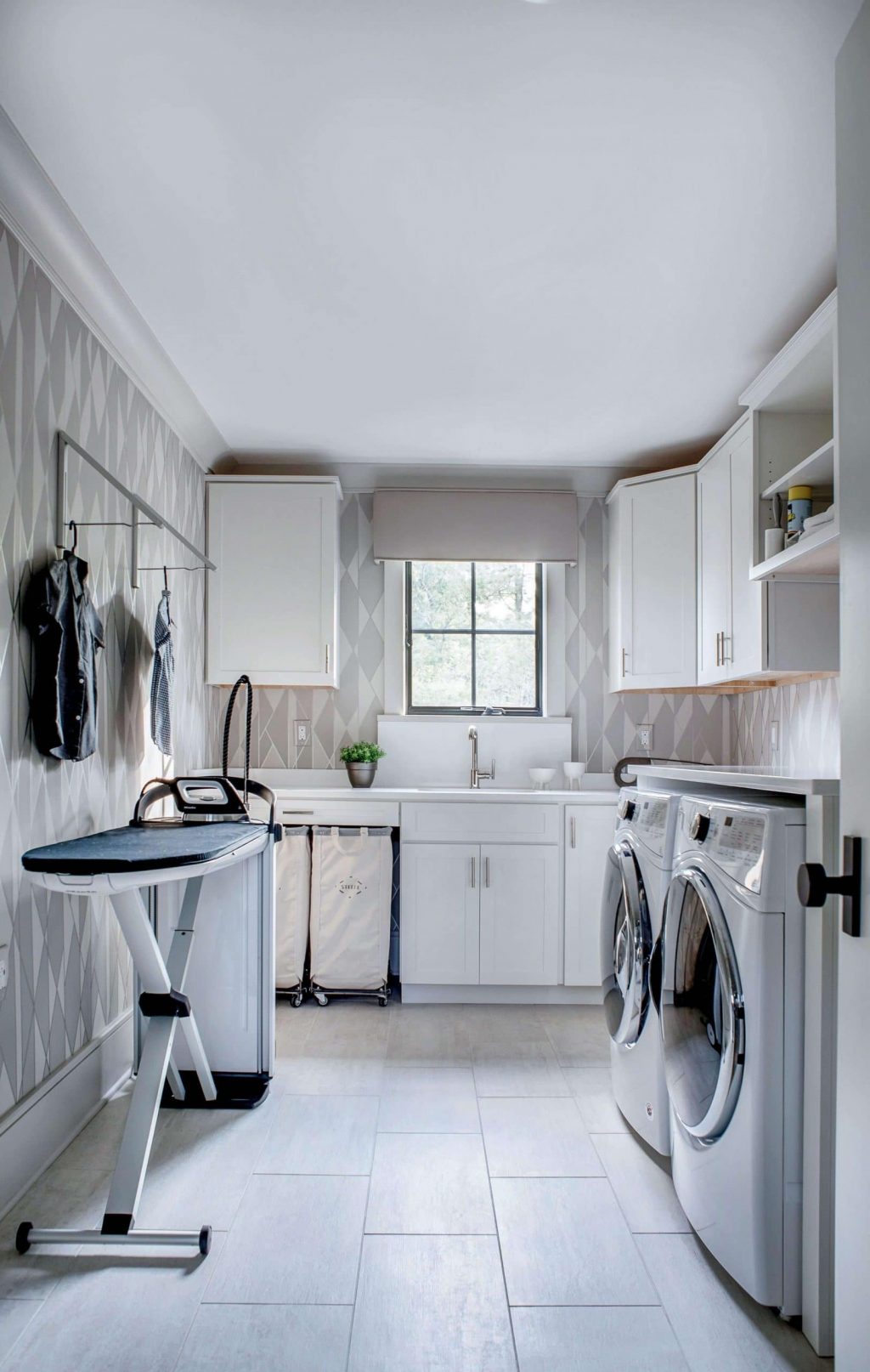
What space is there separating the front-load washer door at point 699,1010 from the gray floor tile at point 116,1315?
3.61ft

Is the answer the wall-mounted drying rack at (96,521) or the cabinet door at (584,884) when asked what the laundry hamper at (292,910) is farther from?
the wall-mounted drying rack at (96,521)

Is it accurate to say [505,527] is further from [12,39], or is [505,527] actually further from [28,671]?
[12,39]

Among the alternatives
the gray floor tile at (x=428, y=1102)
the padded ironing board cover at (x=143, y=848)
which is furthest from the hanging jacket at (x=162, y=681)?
the gray floor tile at (x=428, y=1102)

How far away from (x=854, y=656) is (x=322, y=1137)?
2.11m

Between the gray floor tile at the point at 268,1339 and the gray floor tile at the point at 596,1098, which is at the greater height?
the gray floor tile at the point at 268,1339

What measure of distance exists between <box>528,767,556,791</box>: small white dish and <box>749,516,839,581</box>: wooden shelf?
4.51 ft

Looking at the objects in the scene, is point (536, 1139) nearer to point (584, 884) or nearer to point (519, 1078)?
point (519, 1078)

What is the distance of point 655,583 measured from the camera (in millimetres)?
3838

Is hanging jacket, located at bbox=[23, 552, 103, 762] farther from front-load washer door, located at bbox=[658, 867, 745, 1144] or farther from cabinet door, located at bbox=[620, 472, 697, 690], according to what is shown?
cabinet door, located at bbox=[620, 472, 697, 690]

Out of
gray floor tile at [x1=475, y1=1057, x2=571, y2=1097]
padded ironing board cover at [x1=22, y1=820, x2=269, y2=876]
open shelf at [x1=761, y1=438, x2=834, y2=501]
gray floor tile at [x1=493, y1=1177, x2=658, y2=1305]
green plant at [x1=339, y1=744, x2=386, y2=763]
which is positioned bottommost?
gray floor tile at [x1=475, y1=1057, x2=571, y2=1097]

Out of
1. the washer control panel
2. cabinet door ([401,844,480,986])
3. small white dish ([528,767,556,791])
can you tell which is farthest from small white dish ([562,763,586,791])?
the washer control panel

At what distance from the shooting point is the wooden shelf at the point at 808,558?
89.7 inches

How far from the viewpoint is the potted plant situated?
13.0 ft

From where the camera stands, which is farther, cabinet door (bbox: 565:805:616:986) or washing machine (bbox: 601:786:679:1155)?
cabinet door (bbox: 565:805:616:986)
